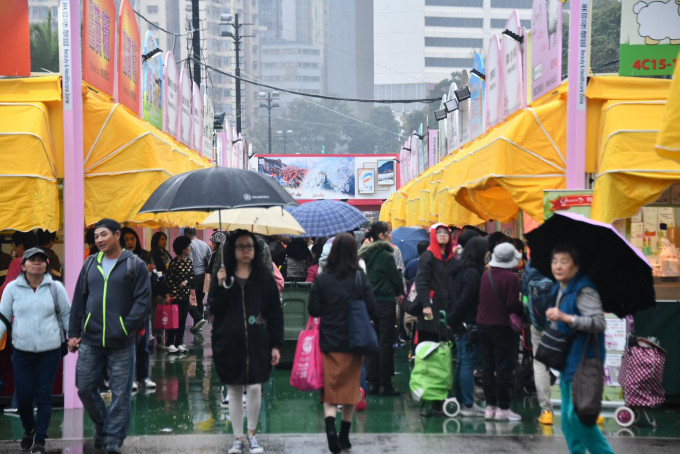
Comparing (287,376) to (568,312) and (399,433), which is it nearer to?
(399,433)

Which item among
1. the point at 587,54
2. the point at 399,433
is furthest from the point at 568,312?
the point at 587,54

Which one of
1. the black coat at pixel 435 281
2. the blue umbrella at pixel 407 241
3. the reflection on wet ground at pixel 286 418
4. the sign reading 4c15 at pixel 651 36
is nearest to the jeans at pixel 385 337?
the reflection on wet ground at pixel 286 418

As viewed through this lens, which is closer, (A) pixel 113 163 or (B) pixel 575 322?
(B) pixel 575 322

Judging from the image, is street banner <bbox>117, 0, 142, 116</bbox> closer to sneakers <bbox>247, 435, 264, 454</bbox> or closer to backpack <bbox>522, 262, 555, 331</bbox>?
sneakers <bbox>247, 435, 264, 454</bbox>

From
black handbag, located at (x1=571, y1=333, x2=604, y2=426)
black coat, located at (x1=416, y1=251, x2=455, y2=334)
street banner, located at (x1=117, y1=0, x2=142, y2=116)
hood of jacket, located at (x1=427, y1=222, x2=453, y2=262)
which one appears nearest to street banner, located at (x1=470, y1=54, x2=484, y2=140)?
street banner, located at (x1=117, y1=0, x2=142, y2=116)

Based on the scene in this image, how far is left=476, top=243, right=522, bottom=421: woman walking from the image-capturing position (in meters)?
8.55

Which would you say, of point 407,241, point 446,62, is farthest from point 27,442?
point 446,62

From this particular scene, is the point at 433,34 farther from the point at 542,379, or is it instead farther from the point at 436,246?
the point at 542,379

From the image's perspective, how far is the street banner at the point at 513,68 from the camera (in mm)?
12688

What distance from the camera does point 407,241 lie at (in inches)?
601

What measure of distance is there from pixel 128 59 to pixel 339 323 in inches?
241

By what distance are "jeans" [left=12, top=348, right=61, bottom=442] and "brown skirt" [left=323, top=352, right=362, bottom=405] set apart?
2359 millimetres

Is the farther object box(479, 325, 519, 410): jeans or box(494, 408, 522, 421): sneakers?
box(494, 408, 522, 421): sneakers

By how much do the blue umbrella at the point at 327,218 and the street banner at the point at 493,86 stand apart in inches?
128
